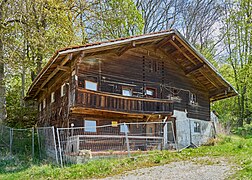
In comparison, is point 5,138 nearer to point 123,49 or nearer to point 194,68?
point 123,49

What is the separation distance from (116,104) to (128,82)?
244 cm

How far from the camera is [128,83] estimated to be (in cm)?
1686

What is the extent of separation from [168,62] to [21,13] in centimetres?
984

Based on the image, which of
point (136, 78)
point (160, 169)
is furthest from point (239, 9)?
point (160, 169)

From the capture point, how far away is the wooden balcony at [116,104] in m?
13.7

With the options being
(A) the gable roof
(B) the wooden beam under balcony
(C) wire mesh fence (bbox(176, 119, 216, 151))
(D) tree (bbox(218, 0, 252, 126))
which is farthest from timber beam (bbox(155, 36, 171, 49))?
(D) tree (bbox(218, 0, 252, 126))

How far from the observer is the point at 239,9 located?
29.3m

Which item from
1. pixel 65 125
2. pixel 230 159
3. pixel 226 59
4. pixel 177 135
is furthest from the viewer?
pixel 226 59

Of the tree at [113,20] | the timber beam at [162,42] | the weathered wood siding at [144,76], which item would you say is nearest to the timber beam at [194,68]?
the weathered wood siding at [144,76]

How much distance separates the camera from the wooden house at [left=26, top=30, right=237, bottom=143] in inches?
564

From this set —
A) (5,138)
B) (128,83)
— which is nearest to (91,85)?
(128,83)

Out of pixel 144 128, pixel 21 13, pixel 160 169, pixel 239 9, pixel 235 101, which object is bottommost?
pixel 160 169

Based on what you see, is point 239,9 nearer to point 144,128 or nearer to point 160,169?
point 144,128

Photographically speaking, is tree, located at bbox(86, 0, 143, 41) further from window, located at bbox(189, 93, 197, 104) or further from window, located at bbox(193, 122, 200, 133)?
window, located at bbox(193, 122, 200, 133)
